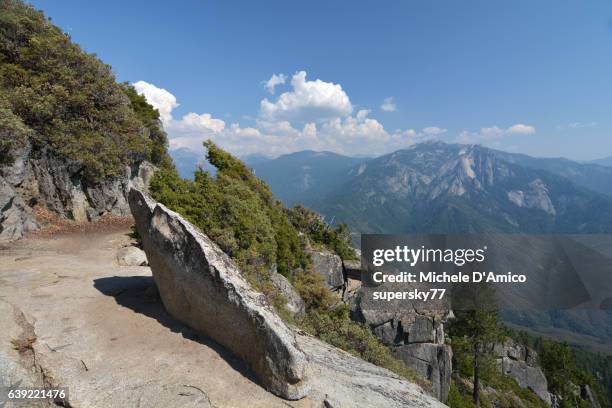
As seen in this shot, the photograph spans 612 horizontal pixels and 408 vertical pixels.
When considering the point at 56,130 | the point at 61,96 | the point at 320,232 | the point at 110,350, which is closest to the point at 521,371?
the point at 320,232

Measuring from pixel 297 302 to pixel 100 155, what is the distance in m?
18.3

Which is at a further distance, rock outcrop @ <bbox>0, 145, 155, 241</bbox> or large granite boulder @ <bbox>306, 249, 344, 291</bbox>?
large granite boulder @ <bbox>306, 249, 344, 291</bbox>

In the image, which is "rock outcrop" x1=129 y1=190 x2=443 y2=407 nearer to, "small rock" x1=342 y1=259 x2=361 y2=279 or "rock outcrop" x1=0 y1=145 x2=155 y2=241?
"rock outcrop" x1=0 y1=145 x2=155 y2=241

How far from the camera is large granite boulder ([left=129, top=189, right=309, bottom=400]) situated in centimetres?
739

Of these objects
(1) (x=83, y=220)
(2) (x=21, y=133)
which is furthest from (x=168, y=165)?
(2) (x=21, y=133)

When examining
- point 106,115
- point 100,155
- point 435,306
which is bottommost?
point 435,306

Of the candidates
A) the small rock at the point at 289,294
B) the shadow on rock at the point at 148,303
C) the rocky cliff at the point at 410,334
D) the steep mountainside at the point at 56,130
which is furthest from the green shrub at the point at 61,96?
the rocky cliff at the point at 410,334

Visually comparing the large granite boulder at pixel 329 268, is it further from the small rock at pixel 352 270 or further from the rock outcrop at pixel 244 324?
the rock outcrop at pixel 244 324

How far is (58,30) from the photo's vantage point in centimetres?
2845

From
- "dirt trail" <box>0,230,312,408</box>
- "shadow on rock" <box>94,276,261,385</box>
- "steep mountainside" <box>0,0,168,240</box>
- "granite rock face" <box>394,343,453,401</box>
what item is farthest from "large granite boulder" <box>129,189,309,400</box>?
"granite rock face" <box>394,343,453,401</box>

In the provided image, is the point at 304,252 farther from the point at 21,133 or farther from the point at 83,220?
the point at 21,133

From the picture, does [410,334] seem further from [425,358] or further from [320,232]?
[320,232]

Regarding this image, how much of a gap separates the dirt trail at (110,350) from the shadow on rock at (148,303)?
0.09 feet

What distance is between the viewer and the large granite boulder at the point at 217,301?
24.2ft
